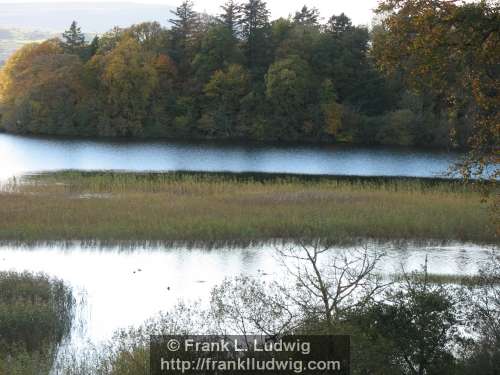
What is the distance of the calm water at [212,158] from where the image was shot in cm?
3878

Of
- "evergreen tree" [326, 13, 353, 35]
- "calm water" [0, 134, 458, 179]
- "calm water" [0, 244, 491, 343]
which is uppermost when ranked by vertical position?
"evergreen tree" [326, 13, 353, 35]

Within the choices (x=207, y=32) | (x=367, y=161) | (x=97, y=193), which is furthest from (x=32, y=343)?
(x=207, y=32)

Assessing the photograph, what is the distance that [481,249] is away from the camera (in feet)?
62.4

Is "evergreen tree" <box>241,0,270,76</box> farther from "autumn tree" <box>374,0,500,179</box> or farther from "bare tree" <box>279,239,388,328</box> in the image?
"autumn tree" <box>374,0,500,179</box>

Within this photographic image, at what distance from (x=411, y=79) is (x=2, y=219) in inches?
517

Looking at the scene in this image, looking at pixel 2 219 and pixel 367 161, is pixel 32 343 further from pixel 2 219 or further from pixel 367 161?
pixel 367 161

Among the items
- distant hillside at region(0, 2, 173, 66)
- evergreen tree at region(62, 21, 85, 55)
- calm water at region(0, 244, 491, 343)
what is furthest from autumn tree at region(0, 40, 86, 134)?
distant hillside at region(0, 2, 173, 66)

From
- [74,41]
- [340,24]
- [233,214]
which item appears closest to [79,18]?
[74,41]

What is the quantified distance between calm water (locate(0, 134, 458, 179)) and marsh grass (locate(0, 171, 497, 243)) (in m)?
11.3

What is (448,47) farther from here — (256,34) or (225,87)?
(256,34)

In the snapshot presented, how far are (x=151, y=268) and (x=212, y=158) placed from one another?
90.4 feet

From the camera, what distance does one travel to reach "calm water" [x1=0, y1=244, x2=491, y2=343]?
13.7 m

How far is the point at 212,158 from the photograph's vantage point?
44156mm

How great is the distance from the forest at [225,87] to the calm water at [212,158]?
5.98m
